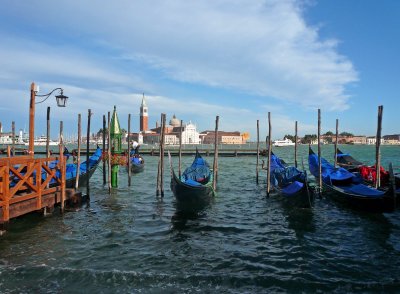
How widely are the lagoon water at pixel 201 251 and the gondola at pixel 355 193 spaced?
0.94 ft

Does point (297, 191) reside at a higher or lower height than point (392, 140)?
lower

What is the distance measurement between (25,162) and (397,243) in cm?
744

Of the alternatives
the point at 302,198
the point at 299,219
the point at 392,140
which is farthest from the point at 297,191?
the point at 392,140

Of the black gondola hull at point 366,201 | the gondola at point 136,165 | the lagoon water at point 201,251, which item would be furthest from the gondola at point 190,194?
→ the gondola at point 136,165

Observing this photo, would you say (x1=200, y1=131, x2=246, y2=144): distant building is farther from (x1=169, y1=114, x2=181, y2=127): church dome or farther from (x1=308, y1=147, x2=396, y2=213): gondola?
(x1=308, y1=147, x2=396, y2=213): gondola

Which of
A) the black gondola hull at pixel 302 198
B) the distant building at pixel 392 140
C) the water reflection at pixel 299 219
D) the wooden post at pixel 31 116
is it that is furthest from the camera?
the distant building at pixel 392 140

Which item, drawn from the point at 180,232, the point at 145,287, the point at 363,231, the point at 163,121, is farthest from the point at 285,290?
the point at 163,121

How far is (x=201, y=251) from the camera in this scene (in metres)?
6.09

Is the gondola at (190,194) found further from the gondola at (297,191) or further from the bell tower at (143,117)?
the bell tower at (143,117)

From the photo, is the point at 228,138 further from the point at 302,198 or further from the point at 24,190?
the point at 24,190

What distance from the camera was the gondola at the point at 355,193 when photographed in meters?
8.28

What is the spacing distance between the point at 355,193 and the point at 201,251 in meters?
5.41

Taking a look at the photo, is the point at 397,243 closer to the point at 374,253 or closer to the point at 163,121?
the point at 374,253

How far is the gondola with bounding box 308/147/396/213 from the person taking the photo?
828cm
